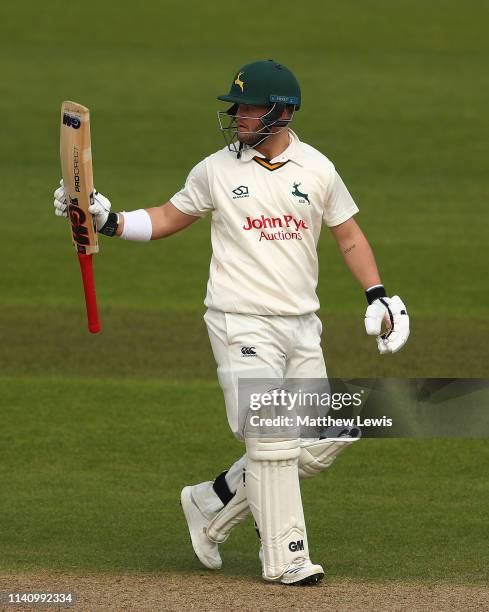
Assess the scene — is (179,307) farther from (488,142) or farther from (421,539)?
(488,142)

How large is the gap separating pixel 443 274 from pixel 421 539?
6.69m

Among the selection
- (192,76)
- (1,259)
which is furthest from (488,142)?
(1,259)

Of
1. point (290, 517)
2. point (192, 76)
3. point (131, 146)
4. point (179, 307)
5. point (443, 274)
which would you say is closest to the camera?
point (290, 517)

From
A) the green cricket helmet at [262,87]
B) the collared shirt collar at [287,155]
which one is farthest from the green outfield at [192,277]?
the green cricket helmet at [262,87]

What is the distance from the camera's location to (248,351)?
604 cm

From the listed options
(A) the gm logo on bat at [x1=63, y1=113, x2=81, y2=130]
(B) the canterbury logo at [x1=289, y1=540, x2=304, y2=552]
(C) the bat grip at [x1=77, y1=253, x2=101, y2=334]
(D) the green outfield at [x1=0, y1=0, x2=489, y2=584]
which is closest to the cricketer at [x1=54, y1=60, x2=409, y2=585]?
(B) the canterbury logo at [x1=289, y1=540, x2=304, y2=552]

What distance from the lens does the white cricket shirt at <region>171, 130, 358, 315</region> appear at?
20.0ft

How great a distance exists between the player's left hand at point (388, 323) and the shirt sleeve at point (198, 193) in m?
0.81

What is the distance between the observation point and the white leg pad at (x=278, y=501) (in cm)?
598

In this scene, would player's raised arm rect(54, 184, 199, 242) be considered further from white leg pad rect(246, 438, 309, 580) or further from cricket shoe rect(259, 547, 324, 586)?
cricket shoe rect(259, 547, 324, 586)

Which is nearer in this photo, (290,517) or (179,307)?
(290,517)

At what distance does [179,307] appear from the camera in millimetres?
12203

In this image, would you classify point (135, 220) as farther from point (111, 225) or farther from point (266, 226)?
point (266, 226)

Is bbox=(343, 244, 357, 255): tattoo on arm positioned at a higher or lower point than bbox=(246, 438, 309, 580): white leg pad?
higher
